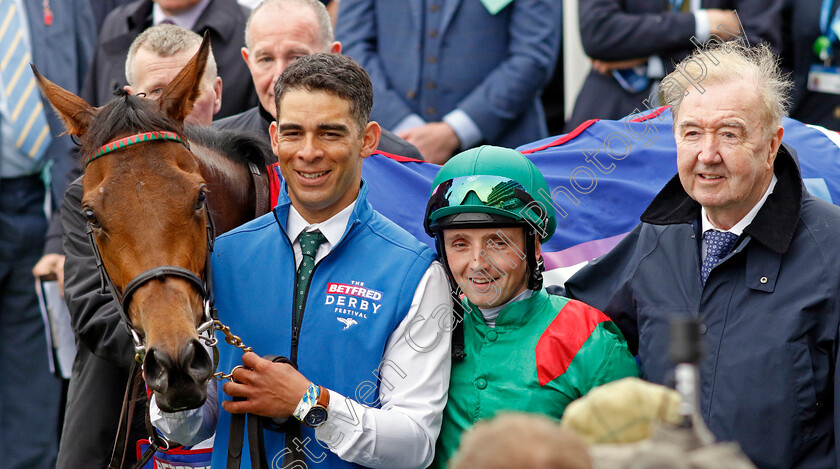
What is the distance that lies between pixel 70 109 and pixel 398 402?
4.54ft

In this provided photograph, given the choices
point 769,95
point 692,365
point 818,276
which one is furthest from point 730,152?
point 692,365

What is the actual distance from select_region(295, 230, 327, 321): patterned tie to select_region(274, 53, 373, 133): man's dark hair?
37 cm

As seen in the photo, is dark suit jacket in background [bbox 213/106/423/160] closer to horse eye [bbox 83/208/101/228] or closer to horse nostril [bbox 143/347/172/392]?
horse eye [bbox 83/208/101/228]

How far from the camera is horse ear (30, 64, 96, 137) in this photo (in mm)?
3014

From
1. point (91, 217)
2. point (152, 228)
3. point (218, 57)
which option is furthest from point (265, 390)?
point (218, 57)

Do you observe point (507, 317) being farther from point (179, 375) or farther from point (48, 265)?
point (48, 265)

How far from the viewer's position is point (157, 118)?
299 cm

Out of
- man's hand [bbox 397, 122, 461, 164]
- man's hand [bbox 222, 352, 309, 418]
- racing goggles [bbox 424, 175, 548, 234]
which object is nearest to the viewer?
man's hand [bbox 222, 352, 309, 418]

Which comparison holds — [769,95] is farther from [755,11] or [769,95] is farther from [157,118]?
[755,11]

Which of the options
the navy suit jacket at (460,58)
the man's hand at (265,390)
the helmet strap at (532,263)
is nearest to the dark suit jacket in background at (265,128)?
the navy suit jacket at (460,58)

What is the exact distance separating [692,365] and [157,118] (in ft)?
6.81

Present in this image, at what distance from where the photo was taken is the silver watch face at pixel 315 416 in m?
2.64

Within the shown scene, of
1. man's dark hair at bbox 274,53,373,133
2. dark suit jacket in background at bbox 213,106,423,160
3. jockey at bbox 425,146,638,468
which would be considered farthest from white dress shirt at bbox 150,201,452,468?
dark suit jacket in background at bbox 213,106,423,160

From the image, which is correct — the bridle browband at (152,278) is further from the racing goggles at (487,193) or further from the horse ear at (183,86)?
the racing goggles at (487,193)
